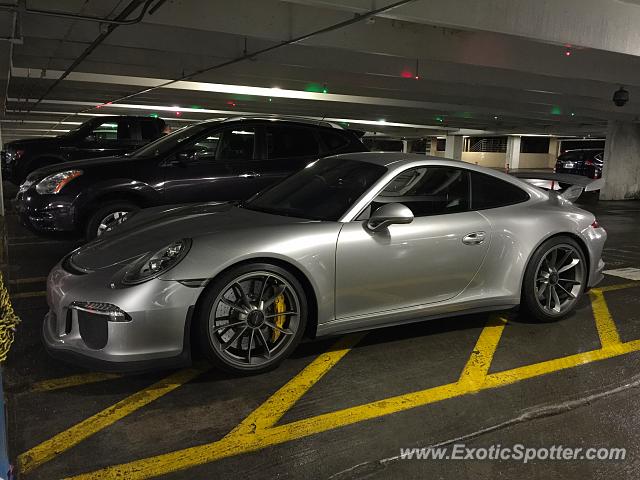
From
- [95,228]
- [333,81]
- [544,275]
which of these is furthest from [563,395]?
[333,81]

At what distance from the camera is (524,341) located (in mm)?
4270

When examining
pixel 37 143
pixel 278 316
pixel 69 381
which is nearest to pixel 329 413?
pixel 278 316

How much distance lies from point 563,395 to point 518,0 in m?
6.06

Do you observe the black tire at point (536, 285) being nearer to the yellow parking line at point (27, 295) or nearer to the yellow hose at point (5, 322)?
the yellow hose at point (5, 322)

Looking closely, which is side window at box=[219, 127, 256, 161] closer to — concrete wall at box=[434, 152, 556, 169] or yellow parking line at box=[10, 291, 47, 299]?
yellow parking line at box=[10, 291, 47, 299]

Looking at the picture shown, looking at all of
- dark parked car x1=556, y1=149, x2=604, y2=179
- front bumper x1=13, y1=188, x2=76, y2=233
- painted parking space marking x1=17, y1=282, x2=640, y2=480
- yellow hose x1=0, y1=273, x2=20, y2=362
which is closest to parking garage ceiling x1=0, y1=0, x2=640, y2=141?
front bumper x1=13, y1=188, x2=76, y2=233

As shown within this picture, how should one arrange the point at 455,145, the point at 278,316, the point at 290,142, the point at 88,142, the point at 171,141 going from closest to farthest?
the point at 278,316
the point at 171,141
the point at 290,142
the point at 88,142
the point at 455,145

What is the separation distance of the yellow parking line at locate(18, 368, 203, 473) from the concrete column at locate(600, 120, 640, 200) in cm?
1920

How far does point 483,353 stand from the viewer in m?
4.02

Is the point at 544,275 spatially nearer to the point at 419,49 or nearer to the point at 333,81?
the point at 419,49

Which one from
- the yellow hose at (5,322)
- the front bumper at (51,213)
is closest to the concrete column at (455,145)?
the front bumper at (51,213)

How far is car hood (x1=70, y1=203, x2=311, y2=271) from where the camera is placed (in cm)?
347

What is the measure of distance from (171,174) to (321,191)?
9.96ft

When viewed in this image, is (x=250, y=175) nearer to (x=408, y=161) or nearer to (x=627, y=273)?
(x=408, y=161)
